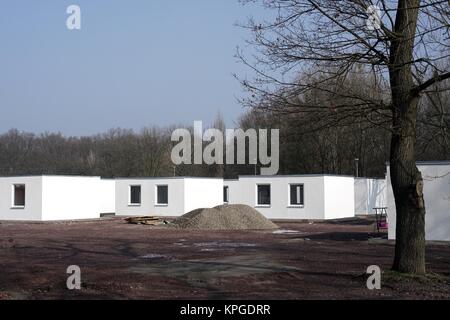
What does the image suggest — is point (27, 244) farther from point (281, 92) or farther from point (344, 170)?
point (344, 170)

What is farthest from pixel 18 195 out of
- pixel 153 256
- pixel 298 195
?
pixel 153 256

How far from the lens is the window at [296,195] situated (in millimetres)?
40062

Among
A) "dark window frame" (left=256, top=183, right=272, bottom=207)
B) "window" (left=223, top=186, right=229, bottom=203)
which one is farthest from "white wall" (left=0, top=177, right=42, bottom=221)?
"window" (left=223, top=186, right=229, bottom=203)

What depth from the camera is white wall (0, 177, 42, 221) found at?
133 feet

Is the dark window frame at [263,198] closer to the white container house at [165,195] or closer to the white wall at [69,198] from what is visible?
the white container house at [165,195]

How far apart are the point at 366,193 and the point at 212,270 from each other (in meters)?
36.0

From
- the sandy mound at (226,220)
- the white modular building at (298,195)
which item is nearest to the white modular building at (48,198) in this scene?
the white modular building at (298,195)

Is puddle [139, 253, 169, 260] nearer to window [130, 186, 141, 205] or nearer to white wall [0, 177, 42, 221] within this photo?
white wall [0, 177, 42, 221]

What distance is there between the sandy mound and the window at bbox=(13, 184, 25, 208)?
1358 centimetres

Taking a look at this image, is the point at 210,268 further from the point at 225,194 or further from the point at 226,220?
the point at 225,194

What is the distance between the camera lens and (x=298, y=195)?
132 ft

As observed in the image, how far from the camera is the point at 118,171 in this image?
2694 inches

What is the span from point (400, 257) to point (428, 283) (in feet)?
2.73
